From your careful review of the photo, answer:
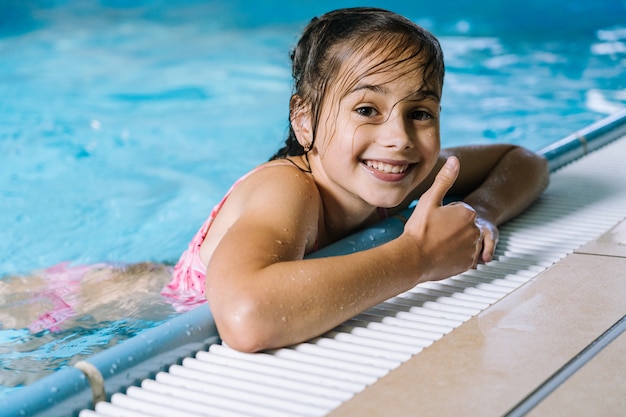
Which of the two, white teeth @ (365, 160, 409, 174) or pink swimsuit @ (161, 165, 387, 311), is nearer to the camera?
white teeth @ (365, 160, 409, 174)

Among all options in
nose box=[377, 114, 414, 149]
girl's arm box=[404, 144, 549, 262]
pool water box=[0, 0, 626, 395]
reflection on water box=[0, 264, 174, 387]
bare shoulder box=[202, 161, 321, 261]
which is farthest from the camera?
pool water box=[0, 0, 626, 395]

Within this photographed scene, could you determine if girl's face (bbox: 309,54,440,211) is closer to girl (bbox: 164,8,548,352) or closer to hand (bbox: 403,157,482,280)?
girl (bbox: 164,8,548,352)

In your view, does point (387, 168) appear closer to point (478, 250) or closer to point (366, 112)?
point (366, 112)

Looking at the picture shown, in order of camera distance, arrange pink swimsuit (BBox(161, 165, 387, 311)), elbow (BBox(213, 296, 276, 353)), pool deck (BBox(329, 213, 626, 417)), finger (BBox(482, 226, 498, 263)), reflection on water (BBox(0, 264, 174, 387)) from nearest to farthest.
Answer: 1. pool deck (BBox(329, 213, 626, 417))
2. elbow (BBox(213, 296, 276, 353))
3. finger (BBox(482, 226, 498, 263))
4. reflection on water (BBox(0, 264, 174, 387))
5. pink swimsuit (BBox(161, 165, 387, 311))

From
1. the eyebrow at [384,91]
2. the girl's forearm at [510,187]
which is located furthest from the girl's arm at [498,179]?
the eyebrow at [384,91]

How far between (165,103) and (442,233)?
427 centimetres

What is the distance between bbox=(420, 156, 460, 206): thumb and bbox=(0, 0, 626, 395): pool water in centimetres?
89

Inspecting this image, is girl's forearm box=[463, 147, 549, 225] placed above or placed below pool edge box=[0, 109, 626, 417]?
above

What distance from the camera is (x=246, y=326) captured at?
58.4 inches

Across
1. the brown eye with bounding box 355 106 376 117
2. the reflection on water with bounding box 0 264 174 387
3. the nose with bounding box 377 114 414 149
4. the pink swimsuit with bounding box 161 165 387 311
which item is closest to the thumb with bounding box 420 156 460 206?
the nose with bounding box 377 114 414 149

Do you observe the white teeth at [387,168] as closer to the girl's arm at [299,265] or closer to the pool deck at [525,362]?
the girl's arm at [299,265]

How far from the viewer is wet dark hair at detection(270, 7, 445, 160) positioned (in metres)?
1.90

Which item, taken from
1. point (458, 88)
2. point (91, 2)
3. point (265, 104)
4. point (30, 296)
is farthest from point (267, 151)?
point (91, 2)

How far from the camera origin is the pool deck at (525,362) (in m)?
1.28
